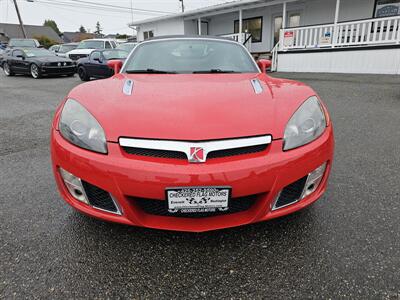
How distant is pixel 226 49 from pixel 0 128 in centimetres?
392

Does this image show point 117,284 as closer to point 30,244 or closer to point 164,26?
point 30,244

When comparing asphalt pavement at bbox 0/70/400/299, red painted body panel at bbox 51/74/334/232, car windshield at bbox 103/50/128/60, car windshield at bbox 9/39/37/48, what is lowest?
asphalt pavement at bbox 0/70/400/299

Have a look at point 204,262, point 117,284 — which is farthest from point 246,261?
point 117,284

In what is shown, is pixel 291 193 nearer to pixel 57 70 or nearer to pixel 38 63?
pixel 57 70

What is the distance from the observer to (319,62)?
10.8 m

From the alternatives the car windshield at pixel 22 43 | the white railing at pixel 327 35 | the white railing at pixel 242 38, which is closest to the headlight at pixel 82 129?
the white railing at pixel 327 35

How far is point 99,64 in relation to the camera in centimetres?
1016

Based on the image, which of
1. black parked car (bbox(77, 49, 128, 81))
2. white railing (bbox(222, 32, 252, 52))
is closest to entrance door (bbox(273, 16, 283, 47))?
white railing (bbox(222, 32, 252, 52))

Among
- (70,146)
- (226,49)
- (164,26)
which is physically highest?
(164,26)

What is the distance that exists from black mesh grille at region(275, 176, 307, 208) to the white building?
9801 mm

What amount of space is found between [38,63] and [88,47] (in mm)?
4659

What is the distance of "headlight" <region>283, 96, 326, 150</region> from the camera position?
1.56 m

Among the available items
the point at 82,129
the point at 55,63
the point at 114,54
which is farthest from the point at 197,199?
the point at 55,63

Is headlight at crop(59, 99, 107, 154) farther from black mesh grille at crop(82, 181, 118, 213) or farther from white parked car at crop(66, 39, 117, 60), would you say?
white parked car at crop(66, 39, 117, 60)
